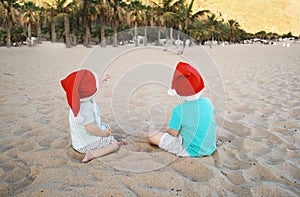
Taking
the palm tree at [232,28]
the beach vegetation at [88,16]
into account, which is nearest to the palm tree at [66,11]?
the beach vegetation at [88,16]

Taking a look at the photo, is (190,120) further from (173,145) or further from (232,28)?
(232,28)

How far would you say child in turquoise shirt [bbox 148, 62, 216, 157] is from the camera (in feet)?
6.88

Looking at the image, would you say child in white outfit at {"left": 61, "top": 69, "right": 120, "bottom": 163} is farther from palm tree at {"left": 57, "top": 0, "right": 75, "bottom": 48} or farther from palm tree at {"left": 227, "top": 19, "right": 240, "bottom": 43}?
palm tree at {"left": 227, "top": 19, "right": 240, "bottom": 43}

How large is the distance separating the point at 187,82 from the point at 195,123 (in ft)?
1.30

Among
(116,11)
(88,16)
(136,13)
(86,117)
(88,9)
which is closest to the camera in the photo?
(86,117)

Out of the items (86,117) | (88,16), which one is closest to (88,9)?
(88,16)

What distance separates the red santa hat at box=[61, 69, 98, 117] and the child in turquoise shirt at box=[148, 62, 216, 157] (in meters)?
0.74

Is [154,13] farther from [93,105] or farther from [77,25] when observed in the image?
[93,105]

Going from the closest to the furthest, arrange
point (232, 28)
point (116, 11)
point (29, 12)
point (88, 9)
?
point (88, 9)
point (29, 12)
point (116, 11)
point (232, 28)

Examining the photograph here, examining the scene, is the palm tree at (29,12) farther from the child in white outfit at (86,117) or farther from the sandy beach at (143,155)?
the child in white outfit at (86,117)

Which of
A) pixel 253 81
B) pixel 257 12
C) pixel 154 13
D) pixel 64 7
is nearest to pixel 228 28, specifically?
pixel 154 13

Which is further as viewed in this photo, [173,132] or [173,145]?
[173,145]

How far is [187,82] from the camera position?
82.4 inches

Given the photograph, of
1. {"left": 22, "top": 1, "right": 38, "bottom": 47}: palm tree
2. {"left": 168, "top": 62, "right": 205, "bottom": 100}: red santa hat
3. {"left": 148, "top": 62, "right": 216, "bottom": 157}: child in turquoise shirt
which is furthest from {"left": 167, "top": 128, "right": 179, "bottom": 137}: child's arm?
{"left": 22, "top": 1, "right": 38, "bottom": 47}: palm tree
